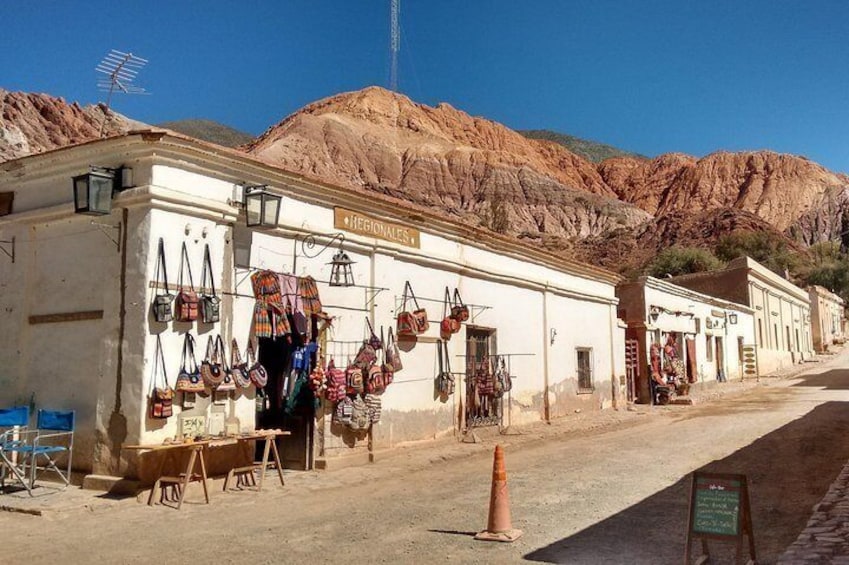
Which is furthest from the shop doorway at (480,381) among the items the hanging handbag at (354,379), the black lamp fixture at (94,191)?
the black lamp fixture at (94,191)

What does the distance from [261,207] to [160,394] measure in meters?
2.94

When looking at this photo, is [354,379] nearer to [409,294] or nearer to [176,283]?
[409,294]

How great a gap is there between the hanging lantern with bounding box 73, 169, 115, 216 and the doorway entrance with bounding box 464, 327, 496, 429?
8.11m

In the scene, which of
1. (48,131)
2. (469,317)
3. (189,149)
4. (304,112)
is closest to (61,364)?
(189,149)

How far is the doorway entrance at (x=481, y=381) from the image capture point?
14.8m

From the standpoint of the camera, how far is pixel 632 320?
24.2m

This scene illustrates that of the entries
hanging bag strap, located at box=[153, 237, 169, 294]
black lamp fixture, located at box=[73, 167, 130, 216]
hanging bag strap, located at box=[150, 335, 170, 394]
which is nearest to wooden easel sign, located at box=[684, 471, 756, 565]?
hanging bag strap, located at box=[150, 335, 170, 394]

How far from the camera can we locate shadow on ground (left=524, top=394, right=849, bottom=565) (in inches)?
240

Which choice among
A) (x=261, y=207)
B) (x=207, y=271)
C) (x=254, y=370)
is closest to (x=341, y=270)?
(x=261, y=207)

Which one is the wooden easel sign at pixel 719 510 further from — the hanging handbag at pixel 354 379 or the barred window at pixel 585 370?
the barred window at pixel 585 370

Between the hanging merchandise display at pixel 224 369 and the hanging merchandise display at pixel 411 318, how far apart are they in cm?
392

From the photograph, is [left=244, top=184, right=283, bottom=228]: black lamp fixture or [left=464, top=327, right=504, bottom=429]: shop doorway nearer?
[left=244, top=184, right=283, bottom=228]: black lamp fixture

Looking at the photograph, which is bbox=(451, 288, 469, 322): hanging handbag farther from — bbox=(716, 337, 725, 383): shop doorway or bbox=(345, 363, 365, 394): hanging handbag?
bbox=(716, 337, 725, 383): shop doorway

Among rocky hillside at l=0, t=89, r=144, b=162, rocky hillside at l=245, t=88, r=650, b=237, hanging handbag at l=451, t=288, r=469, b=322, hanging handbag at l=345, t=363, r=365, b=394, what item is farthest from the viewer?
rocky hillside at l=245, t=88, r=650, b=237
